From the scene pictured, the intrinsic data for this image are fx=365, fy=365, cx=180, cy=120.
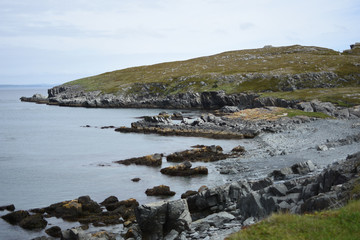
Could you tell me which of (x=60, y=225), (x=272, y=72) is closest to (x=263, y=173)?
(x=60, y=225)

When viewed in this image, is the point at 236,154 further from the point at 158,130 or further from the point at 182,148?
the point at 158,130

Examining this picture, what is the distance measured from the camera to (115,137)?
74.7m

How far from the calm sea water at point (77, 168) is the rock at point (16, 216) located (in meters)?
0.79

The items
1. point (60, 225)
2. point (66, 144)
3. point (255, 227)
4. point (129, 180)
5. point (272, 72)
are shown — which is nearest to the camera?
point (255, 227)

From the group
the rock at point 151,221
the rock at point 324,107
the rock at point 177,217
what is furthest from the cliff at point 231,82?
the rock at point 151,221

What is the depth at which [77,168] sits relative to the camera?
158ft

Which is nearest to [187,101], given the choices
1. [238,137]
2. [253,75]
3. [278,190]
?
[253,75]

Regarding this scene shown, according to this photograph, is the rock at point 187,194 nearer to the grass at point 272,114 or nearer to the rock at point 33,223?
the rock at point 33,223

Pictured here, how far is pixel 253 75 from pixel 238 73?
7.76 m

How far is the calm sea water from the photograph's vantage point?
35.9 meters

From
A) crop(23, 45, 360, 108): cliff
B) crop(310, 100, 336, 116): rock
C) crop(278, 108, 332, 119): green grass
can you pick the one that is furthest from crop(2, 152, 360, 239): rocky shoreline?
crop(23, 45, 360, 108): cliff

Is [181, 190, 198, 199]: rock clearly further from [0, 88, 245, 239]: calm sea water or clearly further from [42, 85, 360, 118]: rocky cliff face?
[42, 85, 360, 118]: rocky cliff face

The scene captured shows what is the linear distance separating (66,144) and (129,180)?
104 feet

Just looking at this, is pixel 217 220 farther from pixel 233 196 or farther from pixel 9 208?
pixel 9 208
